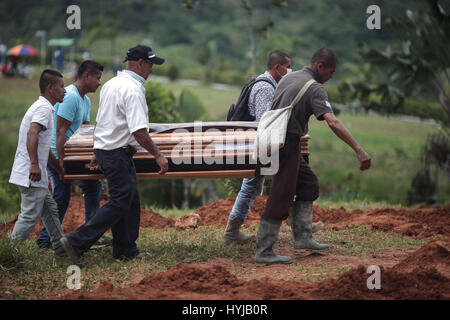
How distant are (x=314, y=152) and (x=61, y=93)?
18.0m

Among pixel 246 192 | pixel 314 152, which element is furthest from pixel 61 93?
pixel 314 152

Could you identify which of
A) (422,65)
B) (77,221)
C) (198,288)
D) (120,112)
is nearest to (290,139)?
(120,112)

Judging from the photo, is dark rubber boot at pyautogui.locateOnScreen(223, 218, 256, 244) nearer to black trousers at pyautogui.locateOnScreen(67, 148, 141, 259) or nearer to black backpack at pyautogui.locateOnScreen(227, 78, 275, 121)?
black backpack at pyautogui.locateOnScreen(227, 78, 275, 121)

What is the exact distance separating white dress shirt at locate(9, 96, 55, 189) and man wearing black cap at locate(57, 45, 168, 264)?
48 cm

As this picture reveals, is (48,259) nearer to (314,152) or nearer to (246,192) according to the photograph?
(246,192)

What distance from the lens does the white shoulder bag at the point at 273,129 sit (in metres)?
5.68

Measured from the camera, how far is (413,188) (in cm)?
1320

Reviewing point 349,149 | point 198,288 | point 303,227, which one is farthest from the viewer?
point 349,149

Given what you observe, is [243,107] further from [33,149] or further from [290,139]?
[33,149]

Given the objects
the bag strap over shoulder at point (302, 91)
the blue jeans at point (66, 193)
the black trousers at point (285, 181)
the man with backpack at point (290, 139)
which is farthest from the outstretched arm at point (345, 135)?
the blue jeans at point (66, 193)

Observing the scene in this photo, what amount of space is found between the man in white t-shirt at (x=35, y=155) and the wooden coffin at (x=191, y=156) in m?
0.31

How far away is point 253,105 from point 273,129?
33.6 inches

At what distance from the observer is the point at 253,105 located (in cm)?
649

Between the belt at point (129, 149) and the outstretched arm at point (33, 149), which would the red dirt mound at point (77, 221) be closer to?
the outstretched arm at point (33, 149)
